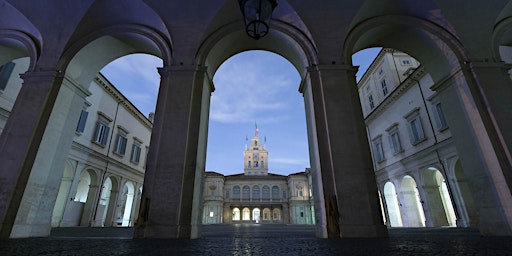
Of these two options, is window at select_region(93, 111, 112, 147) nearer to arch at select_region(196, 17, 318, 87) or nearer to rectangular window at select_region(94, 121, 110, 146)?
rectangular window at select_region(94, 121, 110, 146)

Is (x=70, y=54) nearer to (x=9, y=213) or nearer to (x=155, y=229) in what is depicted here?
(x=9, y=213)

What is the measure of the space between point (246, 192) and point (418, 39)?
1815 inches

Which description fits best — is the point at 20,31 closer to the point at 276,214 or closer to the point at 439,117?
→ the point at 439,117

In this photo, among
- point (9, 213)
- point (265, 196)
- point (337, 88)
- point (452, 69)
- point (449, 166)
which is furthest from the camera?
point (265, 196)

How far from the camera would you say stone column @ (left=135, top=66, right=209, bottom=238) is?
5.32 metres

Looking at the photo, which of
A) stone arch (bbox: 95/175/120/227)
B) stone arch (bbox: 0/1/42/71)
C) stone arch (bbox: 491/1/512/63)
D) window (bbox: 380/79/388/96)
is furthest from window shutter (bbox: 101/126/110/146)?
window (bbox: 380/79/388/96)

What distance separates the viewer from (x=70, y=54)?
24.1 ft

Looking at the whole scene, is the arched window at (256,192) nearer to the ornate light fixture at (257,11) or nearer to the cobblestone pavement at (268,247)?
the cobblestone pavement at (268,247)

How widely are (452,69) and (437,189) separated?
11.4 metres

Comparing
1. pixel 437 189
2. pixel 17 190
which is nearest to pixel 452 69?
pixel 437 189

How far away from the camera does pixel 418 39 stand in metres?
7.71

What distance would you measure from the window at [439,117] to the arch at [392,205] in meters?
7.20

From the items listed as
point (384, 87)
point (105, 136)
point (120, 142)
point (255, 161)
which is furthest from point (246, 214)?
point (384, 87)

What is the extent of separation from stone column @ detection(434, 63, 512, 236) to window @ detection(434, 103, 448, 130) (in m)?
7.46
